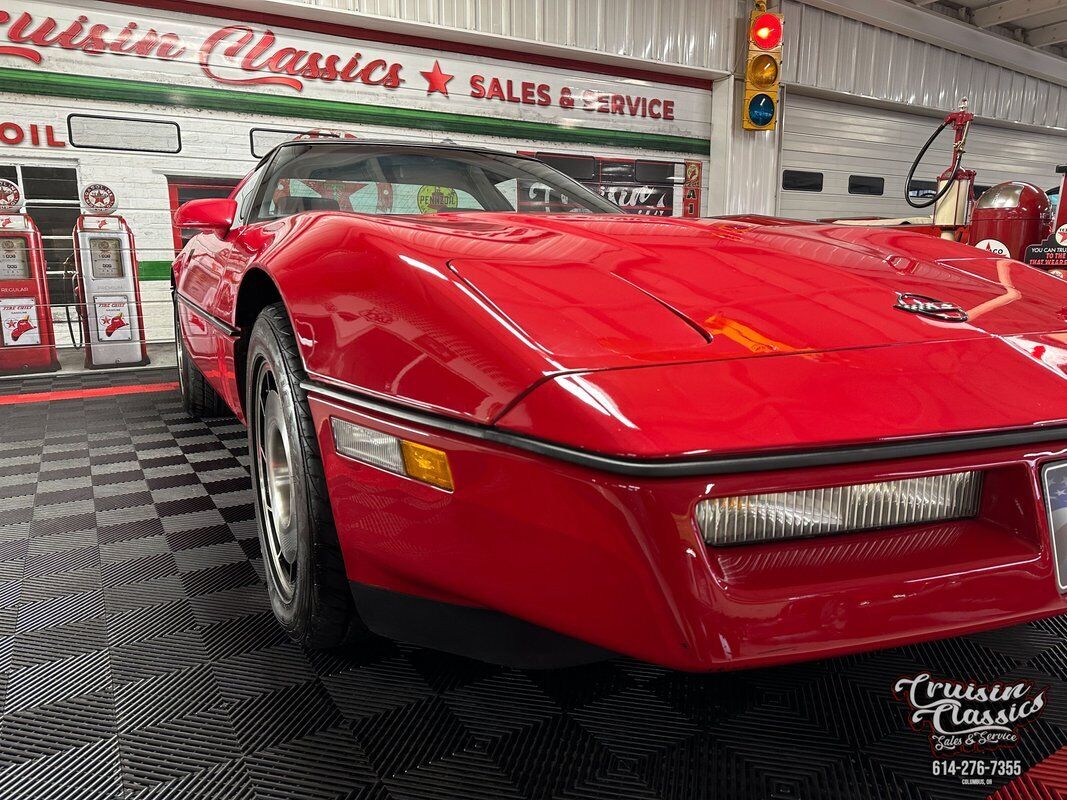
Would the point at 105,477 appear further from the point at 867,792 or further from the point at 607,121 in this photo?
the point at 607,121

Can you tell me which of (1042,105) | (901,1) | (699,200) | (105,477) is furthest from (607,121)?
(1042,105)

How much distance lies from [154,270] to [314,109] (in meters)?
1.77

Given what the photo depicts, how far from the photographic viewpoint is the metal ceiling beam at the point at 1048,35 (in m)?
9.58

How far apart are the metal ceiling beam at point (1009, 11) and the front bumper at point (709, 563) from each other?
10689 mm

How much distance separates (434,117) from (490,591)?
5.89 metres

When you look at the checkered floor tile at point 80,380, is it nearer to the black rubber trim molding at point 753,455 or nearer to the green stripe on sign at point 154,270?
the green stripe on sign at point 154,270

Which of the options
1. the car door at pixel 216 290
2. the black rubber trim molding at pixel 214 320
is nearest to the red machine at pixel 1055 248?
the car door at pixel 216 290

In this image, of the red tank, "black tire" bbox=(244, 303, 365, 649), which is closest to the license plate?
"black tire" bbox=(244, 303, 365, 649)

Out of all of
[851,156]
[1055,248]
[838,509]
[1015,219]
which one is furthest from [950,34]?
[838,509]

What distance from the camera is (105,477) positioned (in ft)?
7.75

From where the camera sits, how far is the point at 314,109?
18.0 feet

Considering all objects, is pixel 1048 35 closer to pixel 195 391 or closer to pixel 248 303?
pixel 195 391

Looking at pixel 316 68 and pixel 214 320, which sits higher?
pixel 316 68

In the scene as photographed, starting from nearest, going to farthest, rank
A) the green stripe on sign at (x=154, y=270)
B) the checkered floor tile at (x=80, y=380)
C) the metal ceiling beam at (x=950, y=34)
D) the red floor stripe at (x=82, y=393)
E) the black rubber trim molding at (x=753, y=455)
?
the black rubber trim molding at (x=753, y=455), the red floor stripe at (x=82, y=393), the checkered floor tile at (x=80, y=380), the green stripe on sign at (x=154, y=270), the metal ceiling beam at (x=950, y=34)
